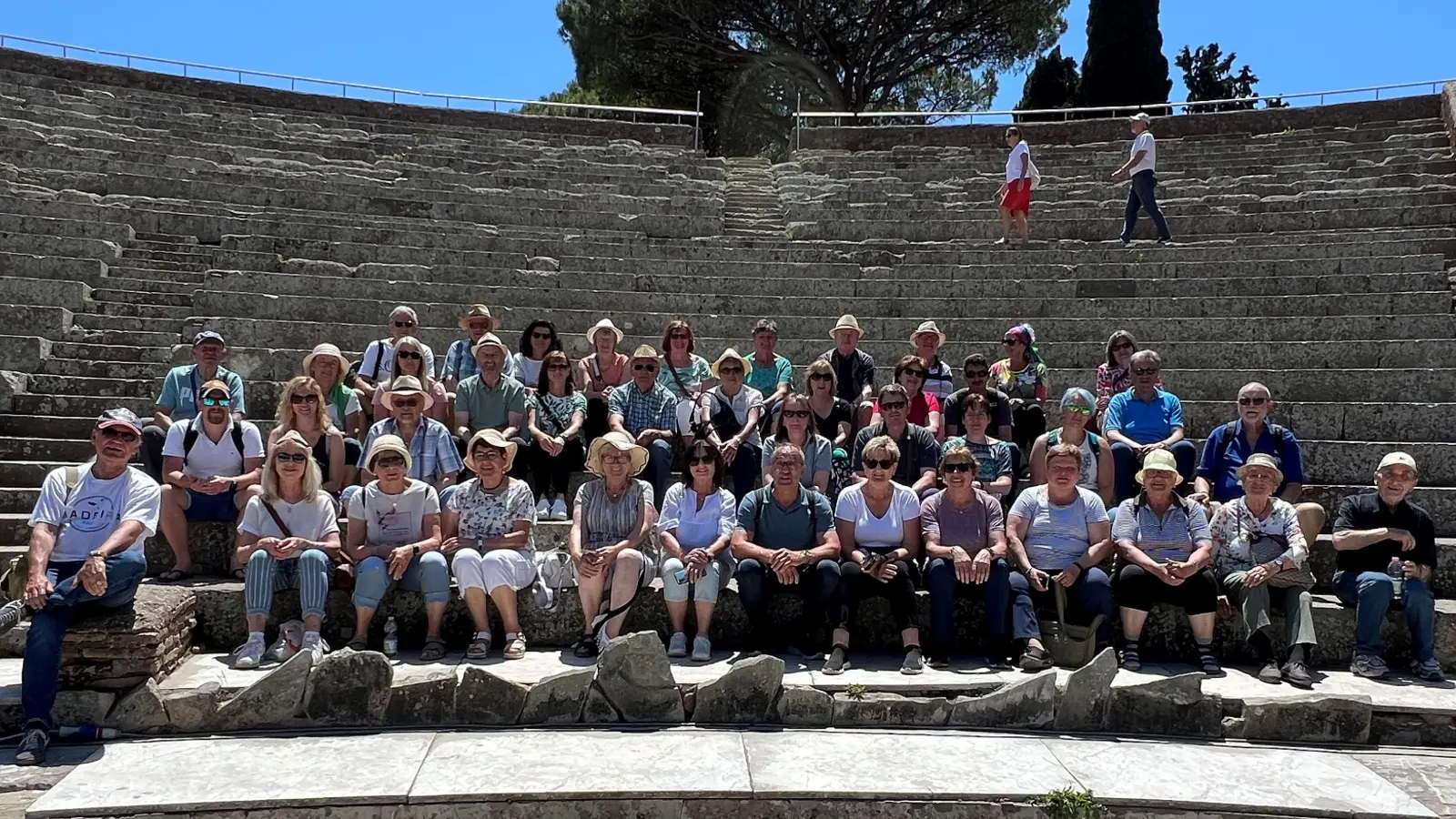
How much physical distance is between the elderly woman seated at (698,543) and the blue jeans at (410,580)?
1128 millimetres

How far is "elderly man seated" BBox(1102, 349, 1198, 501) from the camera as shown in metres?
6.15

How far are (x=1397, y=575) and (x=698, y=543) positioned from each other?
362 cm

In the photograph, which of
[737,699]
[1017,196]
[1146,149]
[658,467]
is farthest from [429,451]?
[1146,149]

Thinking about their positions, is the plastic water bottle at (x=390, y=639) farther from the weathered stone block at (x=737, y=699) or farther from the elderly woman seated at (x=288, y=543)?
the weathered stone block at (x=737, y=699)

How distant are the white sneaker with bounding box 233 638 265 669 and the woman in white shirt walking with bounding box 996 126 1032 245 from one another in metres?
8.73

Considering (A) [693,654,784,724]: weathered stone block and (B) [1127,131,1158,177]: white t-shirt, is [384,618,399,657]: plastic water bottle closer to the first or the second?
(A) [693,654,784,724]: weathered stone block

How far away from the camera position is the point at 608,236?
11344 mm

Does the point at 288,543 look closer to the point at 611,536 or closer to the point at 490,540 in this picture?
the point at 490,540

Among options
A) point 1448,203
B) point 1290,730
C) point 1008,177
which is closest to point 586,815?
point 1290,730

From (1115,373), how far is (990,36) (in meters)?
21.4

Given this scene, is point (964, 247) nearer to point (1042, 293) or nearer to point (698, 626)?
point (1042, 293)

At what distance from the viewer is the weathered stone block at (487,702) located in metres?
4.55

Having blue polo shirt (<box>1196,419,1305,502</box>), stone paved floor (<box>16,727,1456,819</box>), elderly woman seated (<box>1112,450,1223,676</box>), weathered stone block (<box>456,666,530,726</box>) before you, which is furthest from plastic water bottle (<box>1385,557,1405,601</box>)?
weathered stone block (<box>456,666,530,726</box>)

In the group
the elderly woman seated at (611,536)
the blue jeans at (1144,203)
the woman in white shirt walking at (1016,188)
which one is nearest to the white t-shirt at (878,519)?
the elderly woman seated at (611,536)
